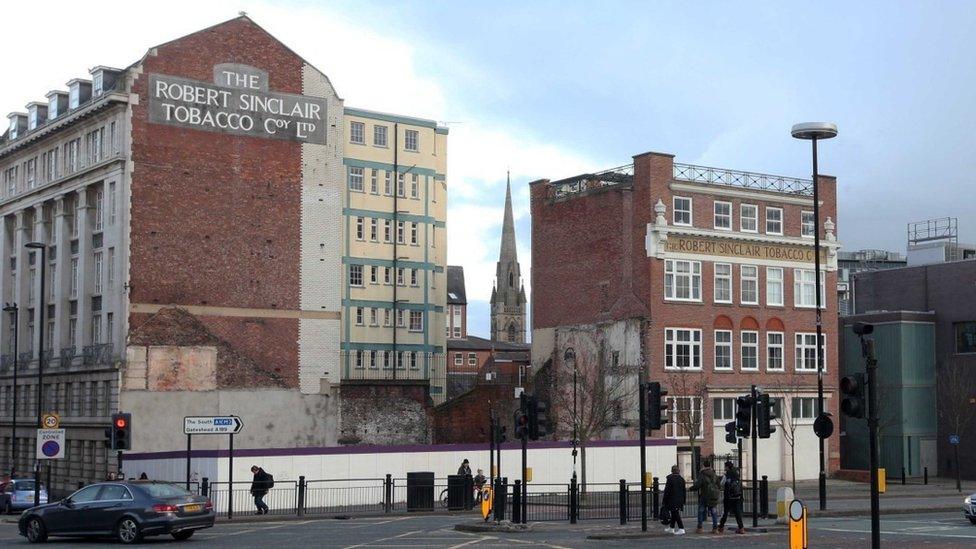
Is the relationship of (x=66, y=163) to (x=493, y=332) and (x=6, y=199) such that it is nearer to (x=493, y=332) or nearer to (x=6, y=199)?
(x=6, y=199)

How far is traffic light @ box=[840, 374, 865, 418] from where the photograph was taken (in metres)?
20.7

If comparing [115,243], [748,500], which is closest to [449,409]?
[115,243]

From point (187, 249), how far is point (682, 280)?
80.6 ft

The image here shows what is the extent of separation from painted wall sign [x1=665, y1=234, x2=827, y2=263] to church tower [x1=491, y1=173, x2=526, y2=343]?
97141mm

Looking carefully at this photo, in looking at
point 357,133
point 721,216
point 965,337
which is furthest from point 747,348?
point 357,133

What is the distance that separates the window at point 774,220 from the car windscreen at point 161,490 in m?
43.3

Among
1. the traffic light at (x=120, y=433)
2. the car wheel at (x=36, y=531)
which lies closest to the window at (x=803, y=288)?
the traffic light at (x=120, y=433)

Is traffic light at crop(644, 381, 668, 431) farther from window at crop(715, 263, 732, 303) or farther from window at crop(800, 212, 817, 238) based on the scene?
window at crop(800, 212, 817, 238)

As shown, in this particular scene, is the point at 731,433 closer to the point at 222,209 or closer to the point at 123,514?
the point at 123,514

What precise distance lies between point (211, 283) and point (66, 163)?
1162 centimetres

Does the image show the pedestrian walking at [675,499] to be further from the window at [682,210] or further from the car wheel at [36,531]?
the window at [682,210]

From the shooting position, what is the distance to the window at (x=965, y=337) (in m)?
71.1

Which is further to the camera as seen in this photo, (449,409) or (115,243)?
(449,409)

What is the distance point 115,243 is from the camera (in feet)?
204
